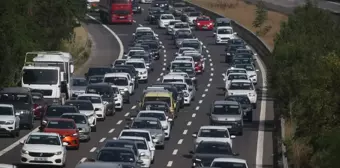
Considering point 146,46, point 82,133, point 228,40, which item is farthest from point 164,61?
point 82,133

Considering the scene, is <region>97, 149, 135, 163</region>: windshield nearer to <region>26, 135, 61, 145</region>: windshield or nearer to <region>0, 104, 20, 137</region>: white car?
<region>26, 135, 61, 145</region>: windshield

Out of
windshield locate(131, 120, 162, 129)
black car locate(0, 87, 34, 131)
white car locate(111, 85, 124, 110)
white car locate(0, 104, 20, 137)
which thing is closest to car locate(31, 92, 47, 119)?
black car locate(0, 87, 34, 131)

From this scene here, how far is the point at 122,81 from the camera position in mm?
61875

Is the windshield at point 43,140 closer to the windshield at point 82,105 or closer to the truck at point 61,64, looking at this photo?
the windshield at point 82,105

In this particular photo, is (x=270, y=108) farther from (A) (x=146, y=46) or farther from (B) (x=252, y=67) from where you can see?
(A) (x=146, y=46)

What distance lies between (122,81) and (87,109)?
12.4 m

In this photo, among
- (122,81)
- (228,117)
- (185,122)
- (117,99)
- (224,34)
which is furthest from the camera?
(224,34)

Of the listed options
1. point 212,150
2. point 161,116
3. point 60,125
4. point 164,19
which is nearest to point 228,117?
point 161,116

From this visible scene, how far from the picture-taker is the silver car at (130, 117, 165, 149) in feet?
147

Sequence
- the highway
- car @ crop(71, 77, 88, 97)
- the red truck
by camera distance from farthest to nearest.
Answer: the red truck → car @ crop(71, 77, 88, 97) → the highway

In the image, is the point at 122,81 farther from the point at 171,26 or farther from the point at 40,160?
the point at 171,26

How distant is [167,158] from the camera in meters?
43.1

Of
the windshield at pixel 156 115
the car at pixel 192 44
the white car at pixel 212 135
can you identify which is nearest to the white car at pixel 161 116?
the windshield at pixel 156 115

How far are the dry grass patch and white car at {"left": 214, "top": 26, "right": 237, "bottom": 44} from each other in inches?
403
